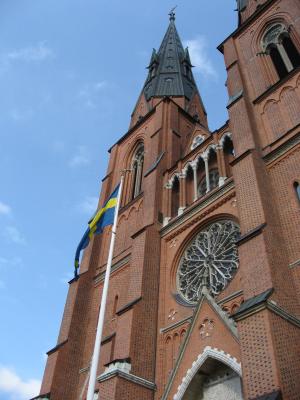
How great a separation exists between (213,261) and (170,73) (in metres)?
20.4

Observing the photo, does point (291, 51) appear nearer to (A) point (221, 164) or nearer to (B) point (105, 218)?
(A) point (221, 164)

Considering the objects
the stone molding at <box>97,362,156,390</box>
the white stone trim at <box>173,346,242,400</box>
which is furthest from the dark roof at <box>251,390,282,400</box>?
the stone molding at <box>97,362,156,390</box>

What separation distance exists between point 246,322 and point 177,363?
324 centimetres

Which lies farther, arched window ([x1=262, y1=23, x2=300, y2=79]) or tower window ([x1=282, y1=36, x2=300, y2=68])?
arched window ([x1=262, y1=23, x2=300, y2=79])

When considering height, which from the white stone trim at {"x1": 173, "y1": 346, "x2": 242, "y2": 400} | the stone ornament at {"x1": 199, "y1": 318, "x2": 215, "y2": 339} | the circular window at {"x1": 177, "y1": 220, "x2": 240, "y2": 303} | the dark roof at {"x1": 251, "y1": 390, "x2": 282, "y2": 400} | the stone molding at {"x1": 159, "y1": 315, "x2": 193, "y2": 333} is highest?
the circular window at {"x1": 177, "y1": 220, "x2": 240, "y2": 303}

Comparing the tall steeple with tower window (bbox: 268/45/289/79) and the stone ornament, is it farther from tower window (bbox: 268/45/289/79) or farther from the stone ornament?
the stone ornament

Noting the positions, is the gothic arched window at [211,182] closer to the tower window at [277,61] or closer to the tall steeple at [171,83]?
the tower window at [277,61]

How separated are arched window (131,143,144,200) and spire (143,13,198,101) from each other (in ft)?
19.2

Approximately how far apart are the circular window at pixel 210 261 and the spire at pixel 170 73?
1553 centimetres

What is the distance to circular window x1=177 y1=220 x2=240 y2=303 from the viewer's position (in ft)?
43.2

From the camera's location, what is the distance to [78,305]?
17.5 meters

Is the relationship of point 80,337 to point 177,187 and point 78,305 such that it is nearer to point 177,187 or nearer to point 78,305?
point 78,305

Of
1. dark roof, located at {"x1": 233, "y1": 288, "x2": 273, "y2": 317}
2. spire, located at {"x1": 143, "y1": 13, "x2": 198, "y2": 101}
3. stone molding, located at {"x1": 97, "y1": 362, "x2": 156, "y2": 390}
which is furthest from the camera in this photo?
spire, located at {"x1": 143, "y1": 13, "x2": 198, "y2": 101}

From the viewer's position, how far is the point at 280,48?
60.5 feet
